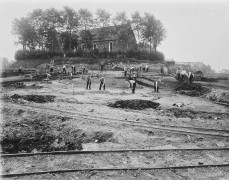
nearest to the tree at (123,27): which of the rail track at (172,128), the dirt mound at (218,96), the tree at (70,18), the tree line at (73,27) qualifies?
the tree line at (73,27)

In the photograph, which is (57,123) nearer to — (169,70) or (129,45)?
(169,70)

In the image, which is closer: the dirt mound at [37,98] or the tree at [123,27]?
the dirt mound at [37,98]

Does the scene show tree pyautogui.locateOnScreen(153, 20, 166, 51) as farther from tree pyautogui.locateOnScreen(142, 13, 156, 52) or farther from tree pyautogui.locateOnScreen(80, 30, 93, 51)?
tree pyautogui.locateOnScreen(80, 30, 93, 51)

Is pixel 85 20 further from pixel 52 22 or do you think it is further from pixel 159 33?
pixel 159 33

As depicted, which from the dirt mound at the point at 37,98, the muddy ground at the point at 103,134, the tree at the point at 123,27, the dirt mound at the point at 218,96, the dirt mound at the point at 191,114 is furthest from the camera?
the tree at the point at 123,27

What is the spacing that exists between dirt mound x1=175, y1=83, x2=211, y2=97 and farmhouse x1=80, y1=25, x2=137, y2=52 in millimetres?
22810

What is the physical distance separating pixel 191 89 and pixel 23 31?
41582 mm

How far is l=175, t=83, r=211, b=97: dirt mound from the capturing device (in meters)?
Result: 24.5

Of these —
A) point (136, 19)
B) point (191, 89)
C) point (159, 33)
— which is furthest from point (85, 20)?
point (191, 89)

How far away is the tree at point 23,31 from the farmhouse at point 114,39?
12.1 m

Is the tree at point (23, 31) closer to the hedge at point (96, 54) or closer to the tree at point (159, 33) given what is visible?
the hedge at point (96, 54)

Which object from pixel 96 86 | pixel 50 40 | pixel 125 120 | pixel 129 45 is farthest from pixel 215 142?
pixel 50 40

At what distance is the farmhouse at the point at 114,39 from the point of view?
153 ft

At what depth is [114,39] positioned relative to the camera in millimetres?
53500
